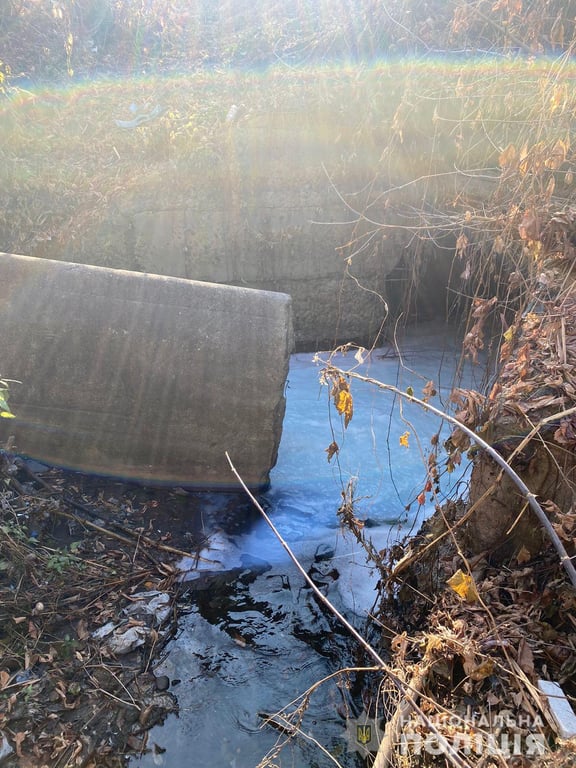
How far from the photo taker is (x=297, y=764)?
240 cm

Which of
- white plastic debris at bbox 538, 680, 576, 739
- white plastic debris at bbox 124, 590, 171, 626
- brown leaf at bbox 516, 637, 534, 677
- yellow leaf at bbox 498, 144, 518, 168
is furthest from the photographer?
yellow leaf at bbox 498, 144, 518, 168

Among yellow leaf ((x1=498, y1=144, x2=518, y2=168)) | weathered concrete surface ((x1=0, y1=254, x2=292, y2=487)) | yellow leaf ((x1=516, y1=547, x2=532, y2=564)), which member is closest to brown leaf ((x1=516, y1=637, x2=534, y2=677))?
yellow leaf ((x1=516, y1=547, x2=532, y2=564))

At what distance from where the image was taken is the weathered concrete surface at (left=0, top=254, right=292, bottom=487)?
364 cm

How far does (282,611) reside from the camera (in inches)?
128

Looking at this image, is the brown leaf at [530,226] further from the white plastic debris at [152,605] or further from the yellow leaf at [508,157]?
the white plastic debris at [152,605]

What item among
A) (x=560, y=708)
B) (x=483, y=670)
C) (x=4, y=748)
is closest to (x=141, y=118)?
(x=4, y=748)

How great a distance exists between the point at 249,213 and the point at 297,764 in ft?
18.7

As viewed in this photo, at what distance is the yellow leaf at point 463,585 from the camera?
2.04 meters

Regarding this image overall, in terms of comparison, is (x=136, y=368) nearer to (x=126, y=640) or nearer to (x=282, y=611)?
(x=126, y=640)

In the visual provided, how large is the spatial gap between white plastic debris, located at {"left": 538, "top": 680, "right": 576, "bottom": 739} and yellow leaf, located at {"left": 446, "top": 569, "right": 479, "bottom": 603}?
33 cm

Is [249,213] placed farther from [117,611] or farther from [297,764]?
[297,764]

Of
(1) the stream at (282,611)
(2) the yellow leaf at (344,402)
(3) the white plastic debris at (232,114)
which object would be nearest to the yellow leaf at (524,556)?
(1) the stream at (282,611)

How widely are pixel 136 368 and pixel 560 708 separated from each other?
9.15 ft

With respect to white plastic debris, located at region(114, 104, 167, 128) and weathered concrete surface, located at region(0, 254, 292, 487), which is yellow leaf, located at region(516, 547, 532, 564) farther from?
white plastic debris, located at region(114, 104, 167, 128)
